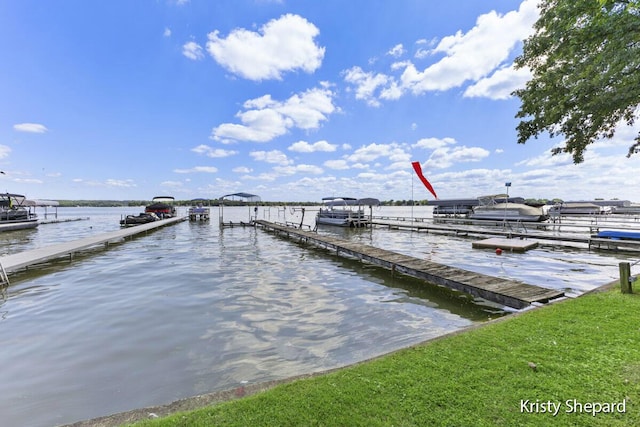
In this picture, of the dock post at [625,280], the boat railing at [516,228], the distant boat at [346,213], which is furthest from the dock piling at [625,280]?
the distant boat at [346,213]

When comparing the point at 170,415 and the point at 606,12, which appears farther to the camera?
the point at 606,12

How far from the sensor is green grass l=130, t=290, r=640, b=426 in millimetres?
2547

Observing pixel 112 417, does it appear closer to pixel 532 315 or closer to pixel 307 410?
pixel 307 410

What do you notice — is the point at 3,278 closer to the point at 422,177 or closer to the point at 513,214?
the point at 422,177

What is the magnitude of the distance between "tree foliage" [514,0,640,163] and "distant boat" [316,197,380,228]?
23.8m

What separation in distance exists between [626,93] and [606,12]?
168cm

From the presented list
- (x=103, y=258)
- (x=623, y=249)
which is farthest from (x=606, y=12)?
(x=103, y=258)

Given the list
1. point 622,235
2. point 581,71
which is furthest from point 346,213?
point 581,71

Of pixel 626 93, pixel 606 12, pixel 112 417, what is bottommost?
pixel 112 417

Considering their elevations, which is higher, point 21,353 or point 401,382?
point 401,382

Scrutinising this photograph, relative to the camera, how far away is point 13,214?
107ft

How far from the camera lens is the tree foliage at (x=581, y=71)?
6.07 meters

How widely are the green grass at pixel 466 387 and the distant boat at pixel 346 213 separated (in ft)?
95.2

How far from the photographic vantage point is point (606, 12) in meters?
6.17
